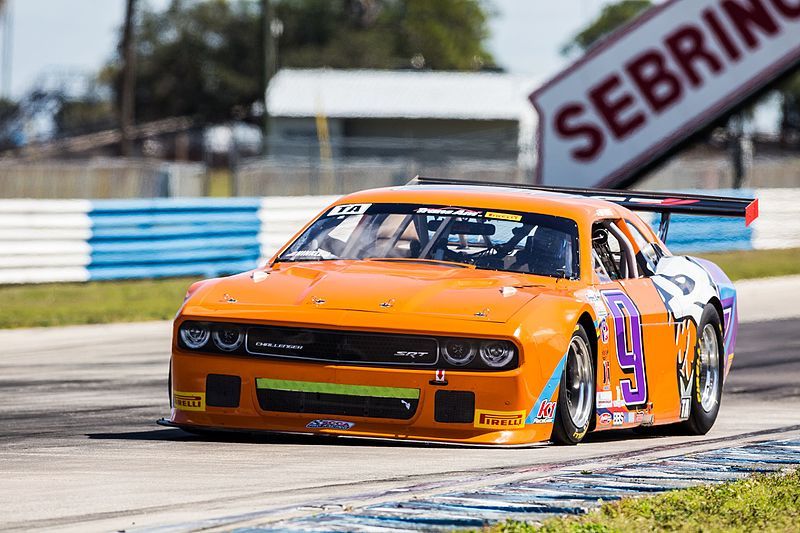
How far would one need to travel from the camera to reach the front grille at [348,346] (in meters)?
7.24

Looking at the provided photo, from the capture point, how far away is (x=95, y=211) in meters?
20.1

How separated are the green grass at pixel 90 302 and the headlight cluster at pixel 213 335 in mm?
8880

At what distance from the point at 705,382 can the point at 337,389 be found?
2913 millimetres

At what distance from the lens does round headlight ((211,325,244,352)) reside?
24.6 feet

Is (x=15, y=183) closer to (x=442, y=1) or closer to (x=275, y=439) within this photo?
(x=275, y=439)

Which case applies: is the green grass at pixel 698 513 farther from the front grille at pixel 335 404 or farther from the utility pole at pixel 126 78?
the utility pole at pixel 126 78

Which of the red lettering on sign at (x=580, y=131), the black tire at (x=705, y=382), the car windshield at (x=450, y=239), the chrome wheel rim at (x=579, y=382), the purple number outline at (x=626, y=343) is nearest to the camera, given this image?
the chrome wheel rim at (x=579, y=382)

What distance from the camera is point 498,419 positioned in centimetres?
723

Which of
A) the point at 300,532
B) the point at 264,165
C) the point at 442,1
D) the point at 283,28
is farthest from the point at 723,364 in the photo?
the point at 442,1

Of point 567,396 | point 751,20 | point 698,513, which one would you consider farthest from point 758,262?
point 698,513

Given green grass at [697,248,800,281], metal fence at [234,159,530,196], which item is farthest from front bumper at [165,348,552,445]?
metal fence at [234,159,530,196]

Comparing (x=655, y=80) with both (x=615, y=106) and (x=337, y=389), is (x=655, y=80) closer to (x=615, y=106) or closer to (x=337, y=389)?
(x=615, y=106)

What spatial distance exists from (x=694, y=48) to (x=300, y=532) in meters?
25.0

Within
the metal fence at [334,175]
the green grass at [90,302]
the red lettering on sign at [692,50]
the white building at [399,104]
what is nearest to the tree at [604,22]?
the white building at [399,104]
